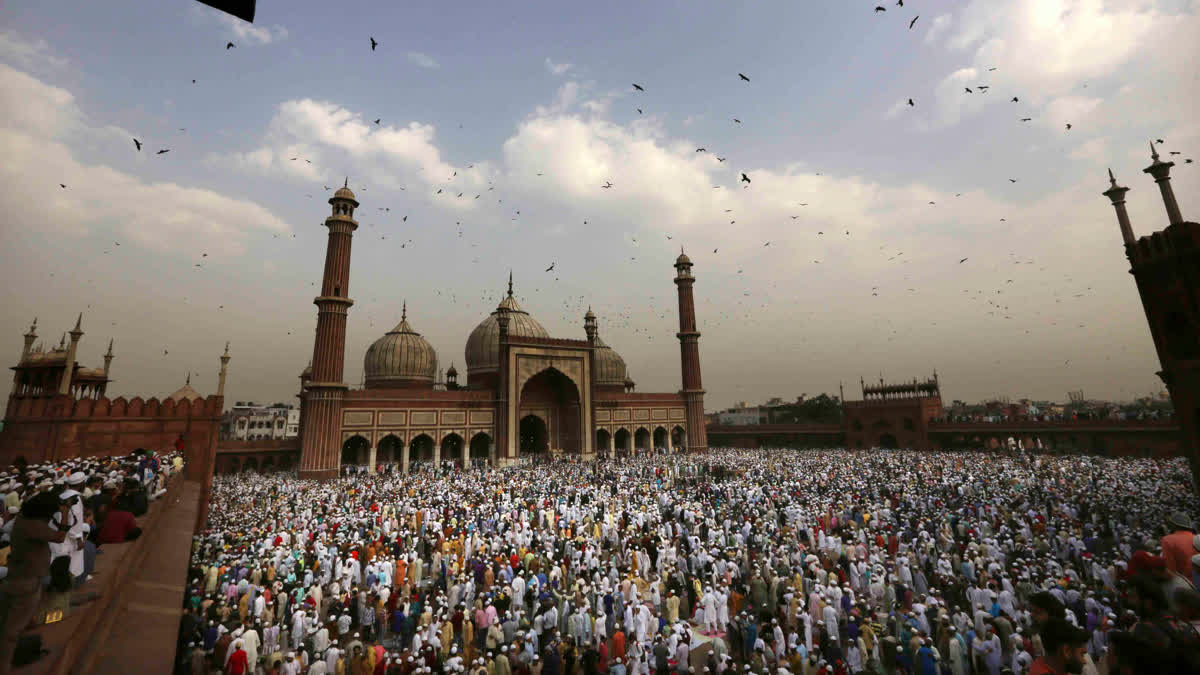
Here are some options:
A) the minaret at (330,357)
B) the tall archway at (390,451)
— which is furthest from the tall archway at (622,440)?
the minaret at (330,357)

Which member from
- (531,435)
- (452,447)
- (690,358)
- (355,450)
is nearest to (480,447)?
(452,447)

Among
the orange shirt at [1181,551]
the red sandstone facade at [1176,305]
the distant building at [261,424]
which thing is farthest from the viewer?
the distant building at [261,424]

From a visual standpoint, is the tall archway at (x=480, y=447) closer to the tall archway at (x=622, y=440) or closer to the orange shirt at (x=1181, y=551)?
the tall archway at (x=622, y=440)

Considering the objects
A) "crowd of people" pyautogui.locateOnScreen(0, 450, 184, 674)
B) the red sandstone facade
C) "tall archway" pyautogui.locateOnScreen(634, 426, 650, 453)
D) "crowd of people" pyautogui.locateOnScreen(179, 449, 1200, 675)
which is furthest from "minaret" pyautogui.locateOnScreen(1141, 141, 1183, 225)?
"tall archway" pyautogui.locateOnScreen(634, 426, 650, 453)

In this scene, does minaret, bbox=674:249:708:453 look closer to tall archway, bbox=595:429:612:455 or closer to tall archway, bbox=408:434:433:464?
tall archway, bbox=595:429:612:455

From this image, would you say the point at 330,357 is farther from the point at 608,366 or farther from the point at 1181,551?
the point at 1181,551

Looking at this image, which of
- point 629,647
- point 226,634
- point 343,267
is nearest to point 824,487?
point 629,647

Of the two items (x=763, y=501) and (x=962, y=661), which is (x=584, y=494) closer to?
(x=763, y=501)
